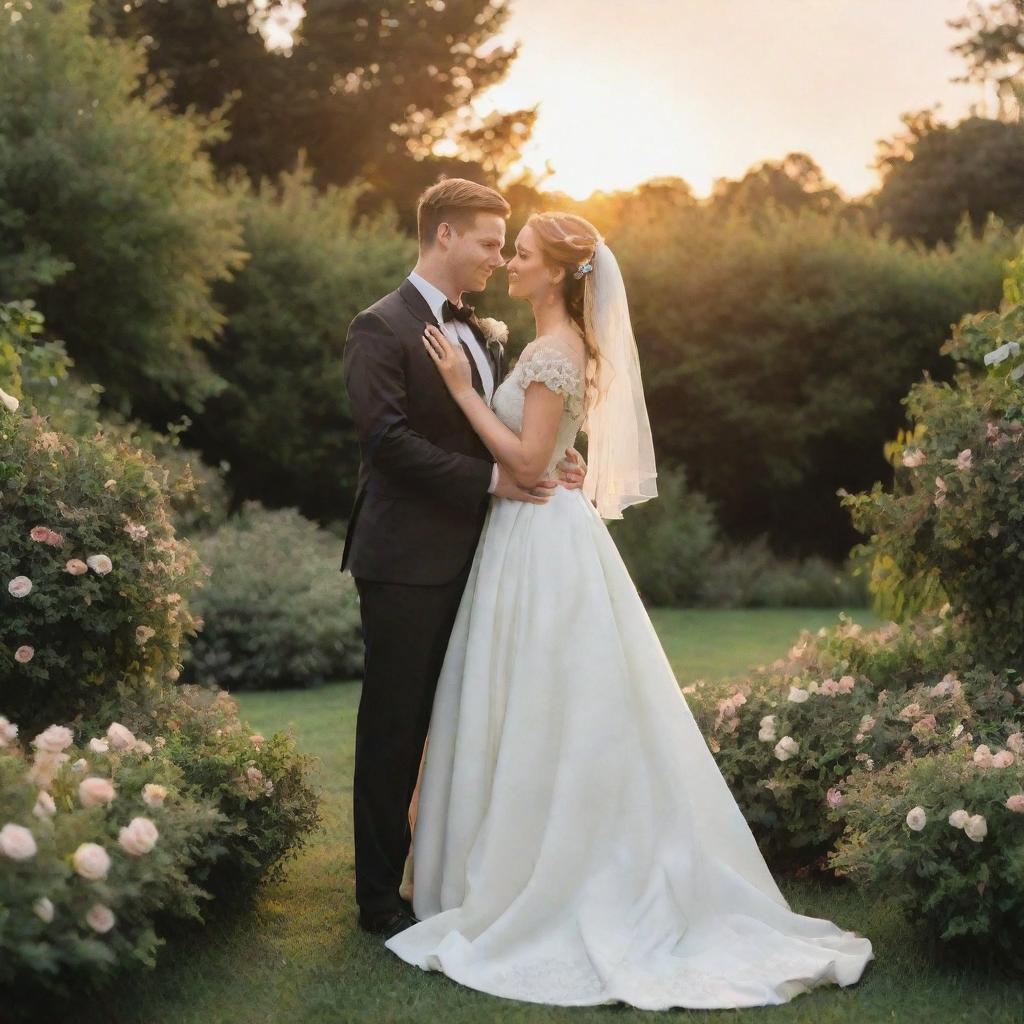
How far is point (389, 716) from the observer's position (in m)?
4.37

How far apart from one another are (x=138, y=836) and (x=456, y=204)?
7.35 feet

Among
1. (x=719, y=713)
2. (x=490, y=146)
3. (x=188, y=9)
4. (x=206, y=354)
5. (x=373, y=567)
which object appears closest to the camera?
(x=373, y=567)

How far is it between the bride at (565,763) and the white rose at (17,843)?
4.67ft

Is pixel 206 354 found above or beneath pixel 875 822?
above

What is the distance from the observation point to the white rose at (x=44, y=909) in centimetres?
294

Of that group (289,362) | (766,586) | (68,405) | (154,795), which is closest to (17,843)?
(154,795)

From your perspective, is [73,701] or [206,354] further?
[206,354]

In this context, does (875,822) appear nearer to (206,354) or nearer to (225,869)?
(225,869)

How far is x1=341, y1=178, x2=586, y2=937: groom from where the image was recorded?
4.31 metres

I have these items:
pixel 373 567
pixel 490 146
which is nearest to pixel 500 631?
pixel 373 567

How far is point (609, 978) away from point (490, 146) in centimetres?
2507

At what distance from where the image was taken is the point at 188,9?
24016 mm

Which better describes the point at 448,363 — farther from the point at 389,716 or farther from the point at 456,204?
the point at 389,716

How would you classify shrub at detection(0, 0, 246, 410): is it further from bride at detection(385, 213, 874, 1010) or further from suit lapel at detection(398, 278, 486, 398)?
bride at detection(385, 213, 874, 1010)
